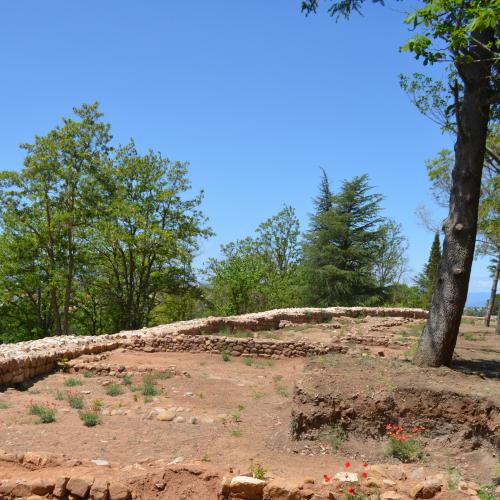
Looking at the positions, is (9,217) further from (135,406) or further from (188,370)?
(135,406)

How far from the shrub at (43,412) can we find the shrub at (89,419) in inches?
16.5

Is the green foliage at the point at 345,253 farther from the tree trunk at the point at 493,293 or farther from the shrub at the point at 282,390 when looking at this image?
the shrub at the point at 282,390

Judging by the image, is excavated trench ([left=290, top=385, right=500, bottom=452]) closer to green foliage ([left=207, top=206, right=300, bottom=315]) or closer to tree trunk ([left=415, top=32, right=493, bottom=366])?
tree trunk ([left=415, top=32, right=493, bottom=366])

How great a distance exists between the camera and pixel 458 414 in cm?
620

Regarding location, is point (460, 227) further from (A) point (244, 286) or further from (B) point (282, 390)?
(A) point (244, 286)

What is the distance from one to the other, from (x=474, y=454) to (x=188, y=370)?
657cm

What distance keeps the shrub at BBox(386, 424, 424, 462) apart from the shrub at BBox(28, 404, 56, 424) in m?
4.79

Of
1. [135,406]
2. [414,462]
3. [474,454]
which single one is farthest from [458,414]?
[135,406]

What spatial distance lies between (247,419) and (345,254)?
25.4 meters

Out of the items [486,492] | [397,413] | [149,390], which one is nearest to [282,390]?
[149,390]

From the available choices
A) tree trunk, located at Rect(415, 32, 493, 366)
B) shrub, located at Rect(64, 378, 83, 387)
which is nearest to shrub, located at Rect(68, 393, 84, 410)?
shrub, located at Rect(64, 378, 83, 387)

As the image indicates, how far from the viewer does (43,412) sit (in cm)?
718

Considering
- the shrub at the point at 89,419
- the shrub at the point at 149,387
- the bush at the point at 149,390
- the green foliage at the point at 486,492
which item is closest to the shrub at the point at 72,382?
the shrub at the point at 149,387

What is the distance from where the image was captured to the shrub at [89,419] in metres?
6.95
